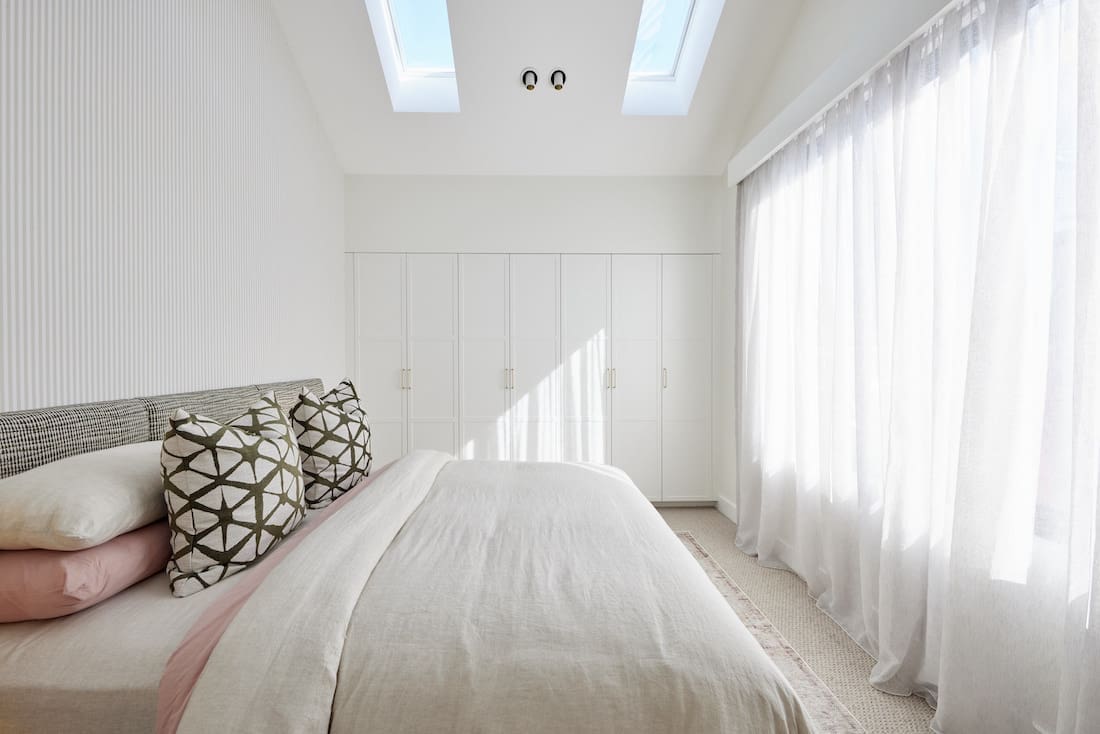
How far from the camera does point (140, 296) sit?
199 cm

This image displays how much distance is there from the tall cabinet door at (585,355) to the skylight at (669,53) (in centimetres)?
109

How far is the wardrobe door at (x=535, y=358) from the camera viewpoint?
13.5ft

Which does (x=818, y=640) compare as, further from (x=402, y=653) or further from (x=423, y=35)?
(x=423, y=35)

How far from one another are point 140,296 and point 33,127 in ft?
1.98

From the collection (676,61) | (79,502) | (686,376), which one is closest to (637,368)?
(686,376)

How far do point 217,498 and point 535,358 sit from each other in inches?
113

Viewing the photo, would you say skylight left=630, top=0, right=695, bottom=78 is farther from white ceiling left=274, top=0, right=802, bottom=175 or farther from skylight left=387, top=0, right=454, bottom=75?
skylight left=387, top=0, right=454, bottom=75

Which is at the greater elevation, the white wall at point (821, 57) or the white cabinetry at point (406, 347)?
the white wall at point (821, 57)

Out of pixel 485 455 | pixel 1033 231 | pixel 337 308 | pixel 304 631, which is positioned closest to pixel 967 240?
pixel 1033 231

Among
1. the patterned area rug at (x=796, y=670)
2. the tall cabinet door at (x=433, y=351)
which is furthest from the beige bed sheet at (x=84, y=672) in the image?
the tall cabinet door at (x=433, y=351)

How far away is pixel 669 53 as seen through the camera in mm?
3625

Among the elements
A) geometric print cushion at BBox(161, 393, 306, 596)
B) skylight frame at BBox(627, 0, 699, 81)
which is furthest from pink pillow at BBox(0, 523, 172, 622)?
skylight frame at BBox(627, 0, 699, 81)

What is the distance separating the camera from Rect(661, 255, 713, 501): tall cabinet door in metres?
4.15

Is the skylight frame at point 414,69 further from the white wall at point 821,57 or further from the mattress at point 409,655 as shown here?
the mattress at point 409,655
